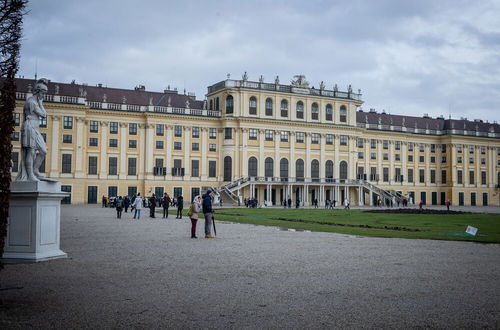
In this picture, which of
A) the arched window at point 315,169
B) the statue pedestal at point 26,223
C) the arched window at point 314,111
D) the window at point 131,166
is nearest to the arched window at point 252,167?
the arched window at point 315,169

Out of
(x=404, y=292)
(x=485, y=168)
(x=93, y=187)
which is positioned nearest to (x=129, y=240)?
(x=404, y=292)

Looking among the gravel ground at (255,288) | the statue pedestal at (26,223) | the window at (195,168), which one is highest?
the window at (195,168)

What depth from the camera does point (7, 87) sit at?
8.23 m

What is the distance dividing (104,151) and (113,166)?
228 centimetres

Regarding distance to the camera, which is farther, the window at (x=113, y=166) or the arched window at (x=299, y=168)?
the arched window at (x=299, y=168)

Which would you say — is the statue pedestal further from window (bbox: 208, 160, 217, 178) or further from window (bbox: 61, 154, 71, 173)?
window (bbox: 208, 160, 217, 178)

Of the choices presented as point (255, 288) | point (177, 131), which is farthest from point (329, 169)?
point (255, 288)

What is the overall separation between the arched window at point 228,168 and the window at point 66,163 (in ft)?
68.6

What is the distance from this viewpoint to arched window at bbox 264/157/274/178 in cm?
7506

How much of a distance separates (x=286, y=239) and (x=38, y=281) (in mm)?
10708

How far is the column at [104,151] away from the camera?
67688mm

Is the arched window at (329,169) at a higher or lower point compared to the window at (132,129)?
lower

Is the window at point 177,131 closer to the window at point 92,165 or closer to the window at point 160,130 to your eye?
the window at point 160,130

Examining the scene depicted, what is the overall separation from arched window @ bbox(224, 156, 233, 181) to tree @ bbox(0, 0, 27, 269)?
210ft
